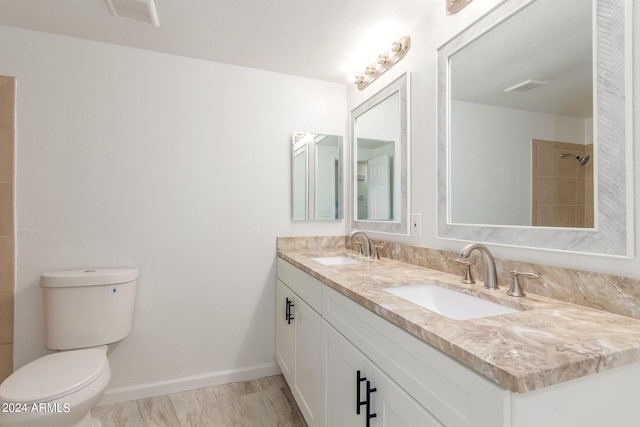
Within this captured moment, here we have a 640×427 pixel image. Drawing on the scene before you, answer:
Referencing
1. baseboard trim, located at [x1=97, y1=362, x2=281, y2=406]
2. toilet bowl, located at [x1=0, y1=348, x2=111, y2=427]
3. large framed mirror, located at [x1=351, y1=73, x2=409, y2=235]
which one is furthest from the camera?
baseboard trim, located at [x1=97, y1=362, x2=281, y2=406]

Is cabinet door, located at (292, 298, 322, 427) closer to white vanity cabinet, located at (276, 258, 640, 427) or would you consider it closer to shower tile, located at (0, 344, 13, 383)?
white vanity cabinet, located at (276, 258, 640, 427)

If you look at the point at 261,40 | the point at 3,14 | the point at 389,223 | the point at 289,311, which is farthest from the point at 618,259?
the point at 3,14

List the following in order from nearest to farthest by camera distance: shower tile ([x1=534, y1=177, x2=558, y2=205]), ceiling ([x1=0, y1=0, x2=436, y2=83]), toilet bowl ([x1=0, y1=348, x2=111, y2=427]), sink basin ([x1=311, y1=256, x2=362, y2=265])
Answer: shower tile ([x1=534, y1=177, x2=558, y2=205]), toilet bowl ([x1=0, y1=348, x2=111, y2=427]), ceiling ([x1=0, y1=0, x2=436, y2=83]), sink basin ([x1=311, y1=256, x2=362, y2=265])

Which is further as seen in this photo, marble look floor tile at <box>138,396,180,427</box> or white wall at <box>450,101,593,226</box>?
marble look floor tile at <box>138,396,180,427</box>

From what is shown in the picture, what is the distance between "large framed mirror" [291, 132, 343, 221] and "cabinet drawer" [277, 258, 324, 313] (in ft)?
1.43

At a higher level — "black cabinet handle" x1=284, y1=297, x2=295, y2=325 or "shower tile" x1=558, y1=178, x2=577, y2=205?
"shower tile" x1=558, y1=178, x2=577, y2=205

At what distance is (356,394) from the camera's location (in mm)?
1007

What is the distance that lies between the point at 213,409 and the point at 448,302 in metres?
1.51

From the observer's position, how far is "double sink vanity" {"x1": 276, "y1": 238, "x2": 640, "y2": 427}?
1.82 feet

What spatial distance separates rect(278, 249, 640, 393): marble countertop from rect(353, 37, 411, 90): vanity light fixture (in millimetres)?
1332

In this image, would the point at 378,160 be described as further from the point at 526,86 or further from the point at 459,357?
the point at 459,357

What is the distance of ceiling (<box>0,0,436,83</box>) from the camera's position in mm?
1496

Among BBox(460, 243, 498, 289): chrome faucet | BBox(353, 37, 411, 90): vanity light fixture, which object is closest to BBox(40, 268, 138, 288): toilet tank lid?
BBox(460, 243, 498, 289): chrome faucet

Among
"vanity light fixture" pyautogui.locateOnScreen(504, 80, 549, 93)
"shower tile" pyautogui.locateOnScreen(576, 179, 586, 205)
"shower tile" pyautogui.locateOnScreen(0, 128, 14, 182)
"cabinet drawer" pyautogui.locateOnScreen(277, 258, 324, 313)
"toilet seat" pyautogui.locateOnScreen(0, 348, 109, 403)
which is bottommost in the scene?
"toilet seat" pyautogui.locateOnScreen(0, 348, 109, 403)
